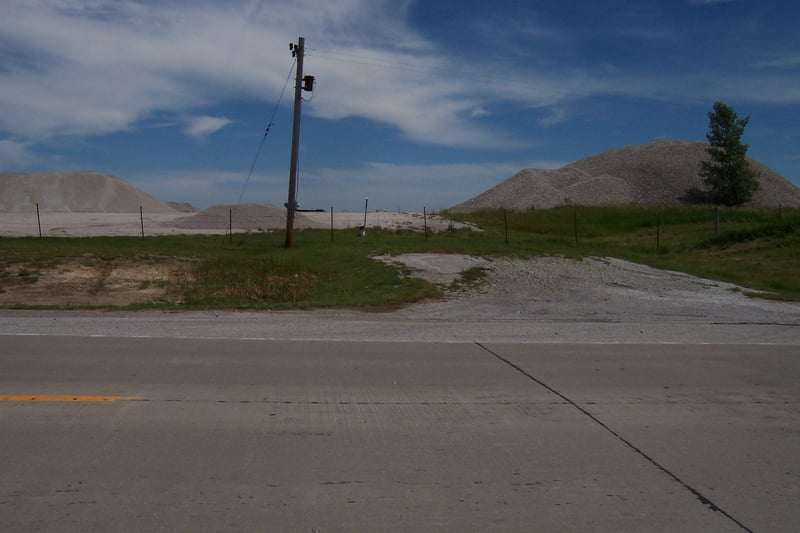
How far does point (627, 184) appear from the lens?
85375 mm


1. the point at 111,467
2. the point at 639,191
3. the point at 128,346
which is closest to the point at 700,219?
the point at 639,191

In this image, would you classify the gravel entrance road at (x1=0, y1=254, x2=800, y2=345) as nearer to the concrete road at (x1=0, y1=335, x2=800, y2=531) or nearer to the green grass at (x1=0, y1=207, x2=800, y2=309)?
the green grass at (x1=0, y1=207, x2=800, y2=309)

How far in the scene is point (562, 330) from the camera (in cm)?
1441

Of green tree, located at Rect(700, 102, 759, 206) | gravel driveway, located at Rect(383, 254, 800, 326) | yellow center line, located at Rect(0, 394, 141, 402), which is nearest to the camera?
yellow center line, located at Rect(0, 394, 141, 402)

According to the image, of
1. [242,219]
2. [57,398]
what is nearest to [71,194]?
[242,219]

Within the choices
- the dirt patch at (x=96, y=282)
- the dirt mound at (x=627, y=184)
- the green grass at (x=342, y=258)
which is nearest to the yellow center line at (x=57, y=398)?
the green grass at (x=342, y=258)

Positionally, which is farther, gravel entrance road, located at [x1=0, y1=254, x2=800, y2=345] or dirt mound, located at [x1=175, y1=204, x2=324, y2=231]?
dirt mound, located at [x1=175, y1=204, x2=324, y2=231]

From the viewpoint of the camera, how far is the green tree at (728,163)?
7294 centimetres

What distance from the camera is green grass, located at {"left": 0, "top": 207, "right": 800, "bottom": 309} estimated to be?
68.2ft

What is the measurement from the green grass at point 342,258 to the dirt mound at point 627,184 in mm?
37608

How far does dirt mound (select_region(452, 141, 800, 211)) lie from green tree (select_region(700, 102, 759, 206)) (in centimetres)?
218

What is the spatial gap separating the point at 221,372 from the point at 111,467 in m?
3.59

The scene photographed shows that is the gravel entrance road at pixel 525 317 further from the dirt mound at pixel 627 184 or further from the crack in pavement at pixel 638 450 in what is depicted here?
the dirt mound at pixel 627 184

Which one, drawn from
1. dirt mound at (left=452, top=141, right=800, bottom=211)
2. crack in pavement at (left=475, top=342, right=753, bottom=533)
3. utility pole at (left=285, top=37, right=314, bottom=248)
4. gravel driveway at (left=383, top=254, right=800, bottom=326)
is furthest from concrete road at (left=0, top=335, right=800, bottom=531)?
dirt mound at (left=452, top=141, right=800, bottom=211)
